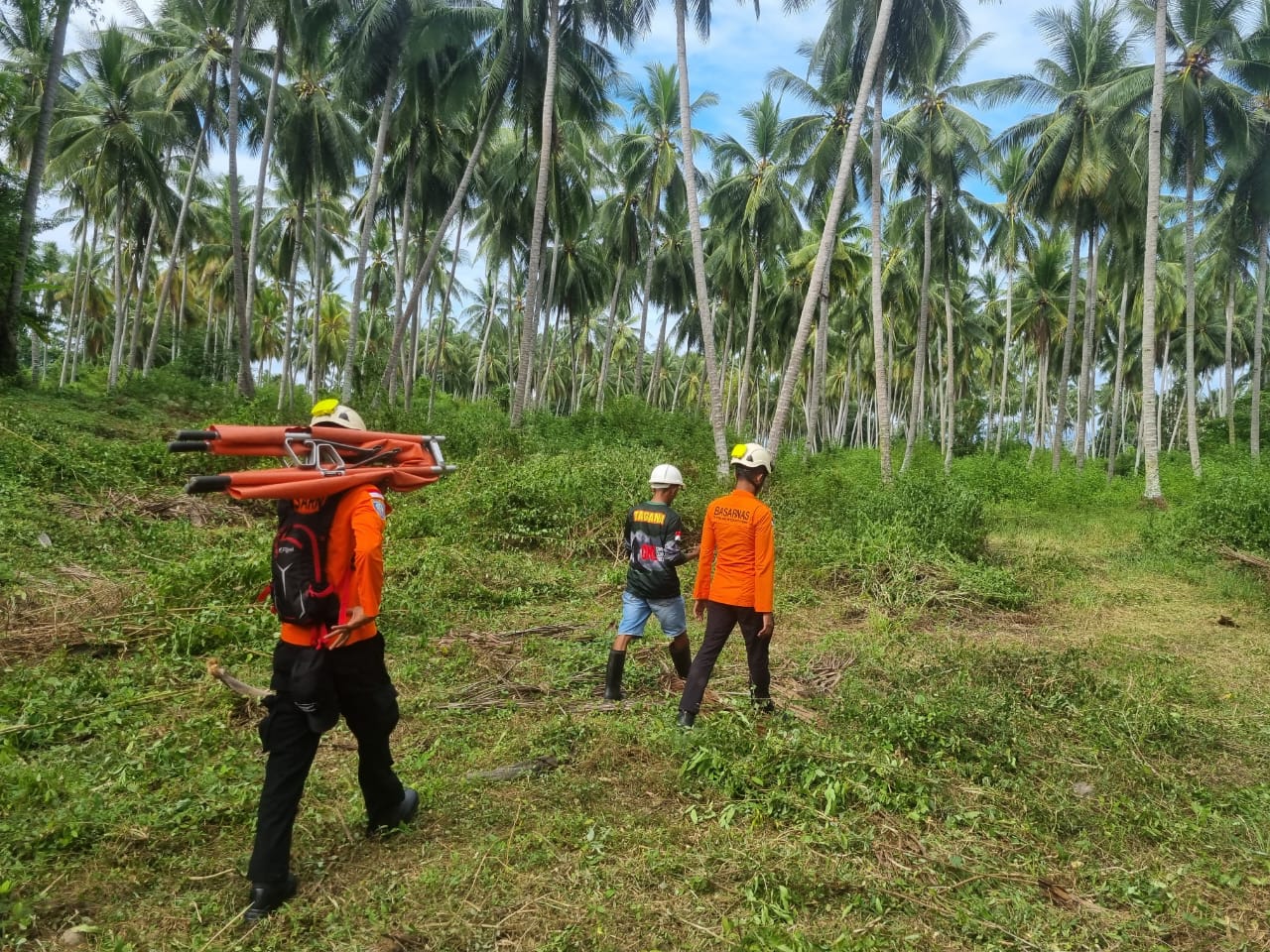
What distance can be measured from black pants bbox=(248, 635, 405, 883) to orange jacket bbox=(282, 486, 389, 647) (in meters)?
0.13

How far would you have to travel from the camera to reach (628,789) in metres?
3.88

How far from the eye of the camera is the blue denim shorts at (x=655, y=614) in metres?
5.06

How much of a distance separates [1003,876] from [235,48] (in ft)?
70.2

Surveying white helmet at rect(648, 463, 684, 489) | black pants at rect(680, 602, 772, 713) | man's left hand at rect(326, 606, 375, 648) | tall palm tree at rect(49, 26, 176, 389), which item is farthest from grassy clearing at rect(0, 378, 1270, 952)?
tall palm tree at rect(49, 26, 176, 389)

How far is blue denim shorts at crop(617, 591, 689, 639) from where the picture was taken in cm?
506

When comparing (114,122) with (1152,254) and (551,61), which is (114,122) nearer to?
(551,61)

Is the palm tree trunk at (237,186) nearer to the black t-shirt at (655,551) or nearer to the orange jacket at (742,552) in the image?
the black t-shirt at (655,551)

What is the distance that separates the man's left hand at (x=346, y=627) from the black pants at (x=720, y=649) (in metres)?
2.15

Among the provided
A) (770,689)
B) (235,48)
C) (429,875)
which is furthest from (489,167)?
(429,875)

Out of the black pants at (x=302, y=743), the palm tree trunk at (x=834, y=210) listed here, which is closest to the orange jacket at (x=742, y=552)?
the black pants at (x=302, y=743)

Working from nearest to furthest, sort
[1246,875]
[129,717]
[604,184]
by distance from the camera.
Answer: [1246,875] → [129,717] → [604,184]

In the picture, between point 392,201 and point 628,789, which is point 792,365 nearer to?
point 628,789

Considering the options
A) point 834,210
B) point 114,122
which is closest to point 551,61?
point 834,210

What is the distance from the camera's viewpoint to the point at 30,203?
588 inches
